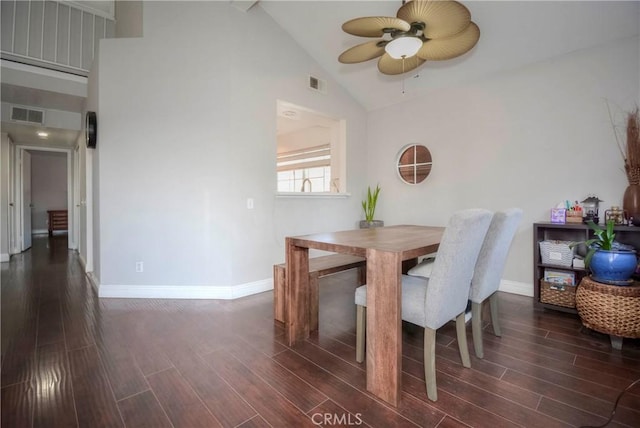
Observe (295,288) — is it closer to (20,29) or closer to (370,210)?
(370,210)

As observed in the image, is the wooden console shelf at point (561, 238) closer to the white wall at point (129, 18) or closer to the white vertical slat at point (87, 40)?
the white wall at point (129, 18)

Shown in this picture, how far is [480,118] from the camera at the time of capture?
335cm

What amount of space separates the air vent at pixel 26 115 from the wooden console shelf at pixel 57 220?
5.48 m

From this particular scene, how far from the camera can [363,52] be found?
2.33 meters

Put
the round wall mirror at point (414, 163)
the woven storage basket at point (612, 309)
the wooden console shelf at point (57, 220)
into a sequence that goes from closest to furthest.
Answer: the woven storage basket at point (612, 309)
the round wall mirror at point (414, 163)
the wooden console shelf at point (57, 220)

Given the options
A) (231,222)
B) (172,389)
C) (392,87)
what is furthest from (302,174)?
(172,389)

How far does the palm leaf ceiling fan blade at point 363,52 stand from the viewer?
2.22 metres

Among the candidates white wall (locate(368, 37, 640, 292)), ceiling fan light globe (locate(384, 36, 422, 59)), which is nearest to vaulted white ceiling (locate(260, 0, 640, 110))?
white wall (locate(368, 37, 640, 292))

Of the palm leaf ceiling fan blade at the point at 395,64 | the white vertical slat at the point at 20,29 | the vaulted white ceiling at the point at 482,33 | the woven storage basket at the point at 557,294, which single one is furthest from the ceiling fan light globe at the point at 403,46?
the white vertical slat at the point at 20,29

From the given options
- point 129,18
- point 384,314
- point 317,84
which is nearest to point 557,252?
point 384,314

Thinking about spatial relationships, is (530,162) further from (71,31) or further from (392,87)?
(71,31)

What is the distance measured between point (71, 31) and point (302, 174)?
416 centimetres

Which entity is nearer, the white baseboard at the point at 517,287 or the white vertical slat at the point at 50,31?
the white baseboard at the point at 517,287

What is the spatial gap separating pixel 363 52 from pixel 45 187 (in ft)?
33.9
